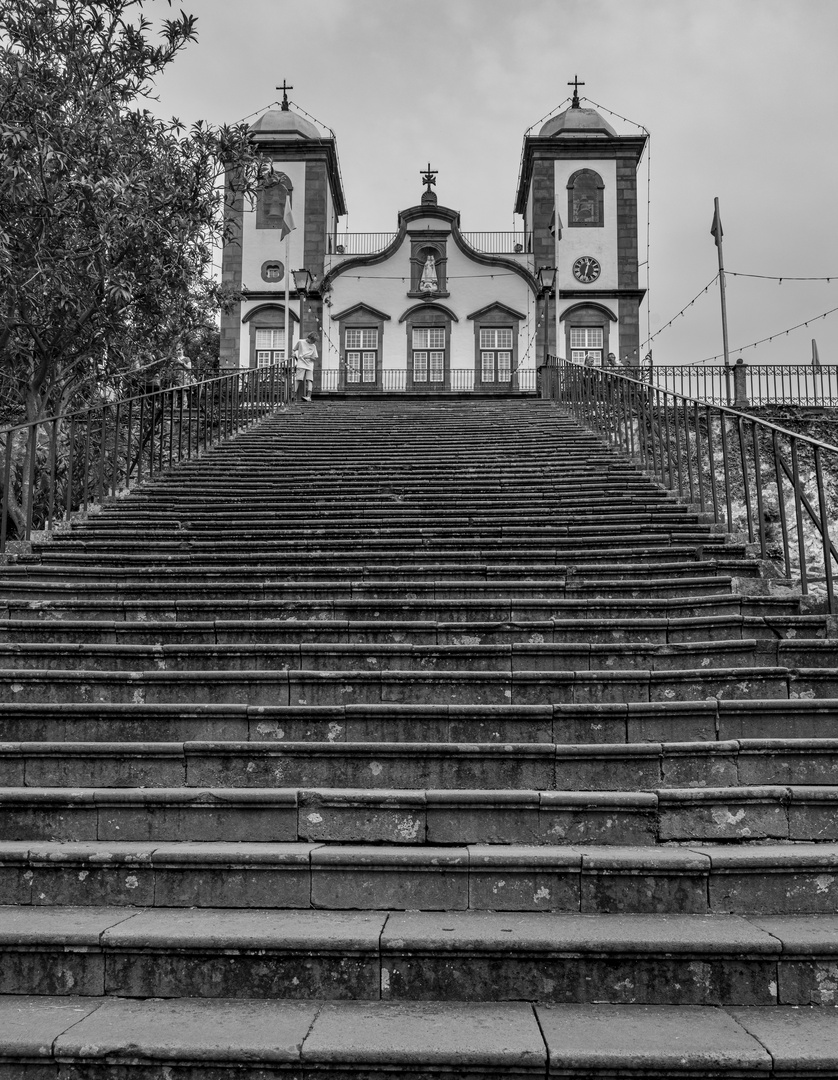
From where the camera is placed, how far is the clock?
105ft

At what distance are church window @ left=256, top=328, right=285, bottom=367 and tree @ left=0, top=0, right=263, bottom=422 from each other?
21.6 meters

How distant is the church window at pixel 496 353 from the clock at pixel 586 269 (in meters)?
3.02

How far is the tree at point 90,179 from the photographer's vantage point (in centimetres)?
872

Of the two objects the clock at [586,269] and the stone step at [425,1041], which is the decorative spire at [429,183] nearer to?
the clock at [586,269]

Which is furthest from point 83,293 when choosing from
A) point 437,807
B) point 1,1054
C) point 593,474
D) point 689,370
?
point 689,370

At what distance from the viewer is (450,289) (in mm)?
32156

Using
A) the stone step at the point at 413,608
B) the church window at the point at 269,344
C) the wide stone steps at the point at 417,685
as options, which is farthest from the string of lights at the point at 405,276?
the wide stone steps at the point at 417,685

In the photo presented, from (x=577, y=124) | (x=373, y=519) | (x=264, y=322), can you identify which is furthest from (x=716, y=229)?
(x=373, y=519)

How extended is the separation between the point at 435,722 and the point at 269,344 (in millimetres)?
28876

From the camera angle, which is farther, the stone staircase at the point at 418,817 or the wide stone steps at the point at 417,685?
the wide stone steps at the point at 417,685

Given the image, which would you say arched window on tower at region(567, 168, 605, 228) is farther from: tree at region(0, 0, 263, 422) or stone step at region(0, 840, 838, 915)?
stone step at region(0, 840, 838, 915)

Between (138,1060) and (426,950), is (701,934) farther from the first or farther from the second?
(138,1060)

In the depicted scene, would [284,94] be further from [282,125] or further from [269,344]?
[269,344]

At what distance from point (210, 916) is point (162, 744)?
107 centimetres
